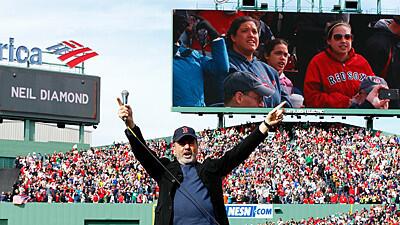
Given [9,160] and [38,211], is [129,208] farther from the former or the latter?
[9,160]

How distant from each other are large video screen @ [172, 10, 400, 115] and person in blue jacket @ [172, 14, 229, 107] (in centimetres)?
5

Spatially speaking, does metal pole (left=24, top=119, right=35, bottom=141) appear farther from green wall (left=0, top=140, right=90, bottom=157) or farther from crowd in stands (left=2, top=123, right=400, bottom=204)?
crowd in stands (left=2, top=123, right=400, bottom=204)

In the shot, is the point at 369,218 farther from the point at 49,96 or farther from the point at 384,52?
the point at 49,96

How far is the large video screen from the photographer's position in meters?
42.3

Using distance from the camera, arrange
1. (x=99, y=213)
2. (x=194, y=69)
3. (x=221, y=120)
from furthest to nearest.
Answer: (x=221, y=120) < (x=194, y=69) < (x=99, y=213)

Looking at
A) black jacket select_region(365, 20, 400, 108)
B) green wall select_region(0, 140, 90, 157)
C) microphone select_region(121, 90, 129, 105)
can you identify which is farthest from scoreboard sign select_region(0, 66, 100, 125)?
microphone select_region(121, 90, 129, 105)

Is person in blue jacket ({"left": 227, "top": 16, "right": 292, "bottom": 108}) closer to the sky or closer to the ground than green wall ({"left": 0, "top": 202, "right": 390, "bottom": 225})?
closer to the sky

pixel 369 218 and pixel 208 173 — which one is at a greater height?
pixel 208 173

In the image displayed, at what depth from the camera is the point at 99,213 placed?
35312mm

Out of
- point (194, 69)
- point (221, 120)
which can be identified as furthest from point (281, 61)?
point (194, 69)

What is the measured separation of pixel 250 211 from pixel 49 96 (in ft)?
46.4

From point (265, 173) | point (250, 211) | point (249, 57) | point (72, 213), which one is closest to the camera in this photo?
point (250, 211)

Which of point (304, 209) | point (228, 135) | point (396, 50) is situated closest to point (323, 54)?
point (396, 50)

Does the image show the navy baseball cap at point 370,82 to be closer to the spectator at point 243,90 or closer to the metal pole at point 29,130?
the spectator at point 243,90
